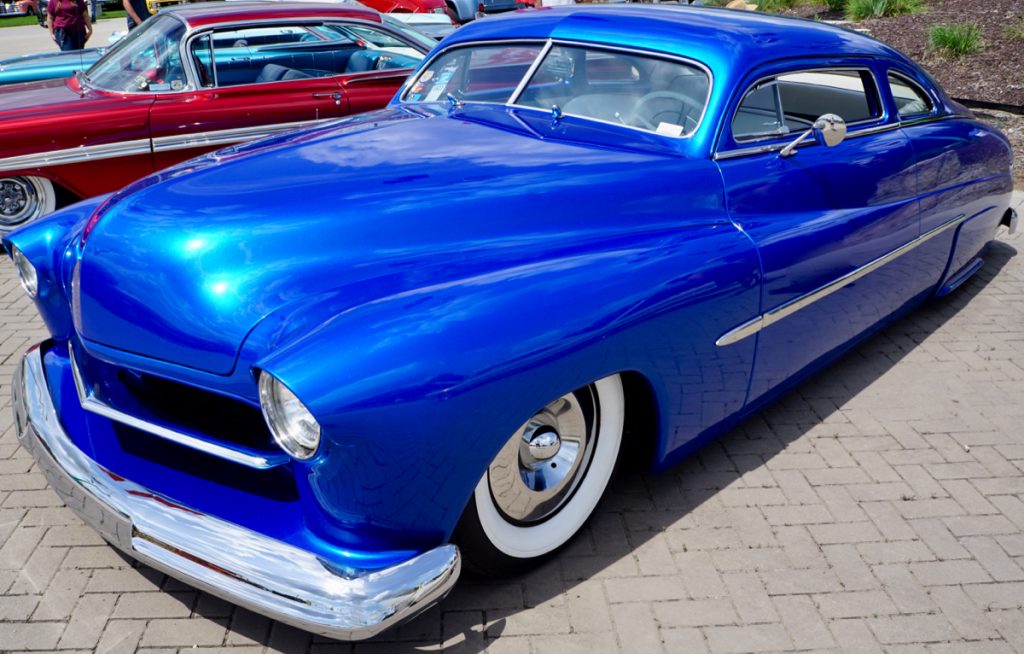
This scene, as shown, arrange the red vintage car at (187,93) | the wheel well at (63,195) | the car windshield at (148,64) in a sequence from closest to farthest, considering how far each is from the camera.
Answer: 1. the red vintage car at (187,93)
2. the wheel well at (63,195)
3. the car windshield at (148,64)

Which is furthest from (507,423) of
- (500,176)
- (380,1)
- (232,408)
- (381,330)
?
(380,1)

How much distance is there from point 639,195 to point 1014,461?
6.02 ft

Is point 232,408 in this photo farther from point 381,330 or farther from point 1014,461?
point 1014,461

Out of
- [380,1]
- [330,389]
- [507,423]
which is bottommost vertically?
[380,1]

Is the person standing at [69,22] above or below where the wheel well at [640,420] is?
below

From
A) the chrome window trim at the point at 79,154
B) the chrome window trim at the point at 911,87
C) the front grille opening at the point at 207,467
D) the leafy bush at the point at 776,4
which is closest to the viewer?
the front grille opening at the point at 207,467

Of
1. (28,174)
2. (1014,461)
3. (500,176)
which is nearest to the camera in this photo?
(500,176)

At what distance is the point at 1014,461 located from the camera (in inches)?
136

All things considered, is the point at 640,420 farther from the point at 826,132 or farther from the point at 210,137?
the point at 210,137

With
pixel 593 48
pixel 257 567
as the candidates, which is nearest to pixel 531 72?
pixel 593 48

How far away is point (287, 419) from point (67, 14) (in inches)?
390

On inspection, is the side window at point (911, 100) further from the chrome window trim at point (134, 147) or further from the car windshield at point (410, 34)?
the car windshield at point (410, 34)

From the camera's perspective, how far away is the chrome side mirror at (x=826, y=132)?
131 inches

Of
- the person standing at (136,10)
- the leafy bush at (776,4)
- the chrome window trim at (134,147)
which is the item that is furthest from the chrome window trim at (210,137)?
the leafy bush at (776,4)
